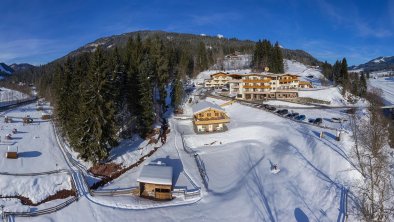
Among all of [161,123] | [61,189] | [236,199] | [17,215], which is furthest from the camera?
[161,123]

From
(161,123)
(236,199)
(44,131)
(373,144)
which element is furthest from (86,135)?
(373,144)

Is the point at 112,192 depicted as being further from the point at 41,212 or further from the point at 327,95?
the point at 327,95

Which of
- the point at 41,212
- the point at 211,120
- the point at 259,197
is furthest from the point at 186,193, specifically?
the point at 211,120

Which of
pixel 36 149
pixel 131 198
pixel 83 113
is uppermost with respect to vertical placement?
pixel 83 113

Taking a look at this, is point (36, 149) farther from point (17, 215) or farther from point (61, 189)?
point (17, 215)

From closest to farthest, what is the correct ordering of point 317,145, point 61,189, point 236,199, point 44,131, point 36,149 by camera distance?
1. point 236,199
2. point 61,189
3. point 317,145
4. point 36,149
5. point 44,131

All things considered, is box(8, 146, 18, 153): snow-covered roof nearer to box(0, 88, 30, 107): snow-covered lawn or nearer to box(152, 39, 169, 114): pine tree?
box(152, 39, 169, 114): pine tree
